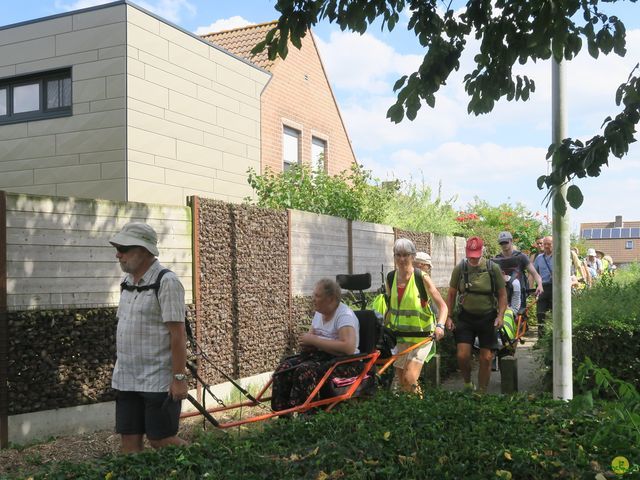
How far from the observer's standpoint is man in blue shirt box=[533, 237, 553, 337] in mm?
12078

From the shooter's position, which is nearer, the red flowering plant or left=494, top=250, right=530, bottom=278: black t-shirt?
left=494, top=250, right=530, bottom=278: black t-shirt

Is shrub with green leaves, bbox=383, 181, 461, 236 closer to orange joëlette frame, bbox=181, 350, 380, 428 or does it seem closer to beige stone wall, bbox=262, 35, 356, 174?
beige stone wall, bbox=262, 35, 356, 174

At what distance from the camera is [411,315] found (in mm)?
7297

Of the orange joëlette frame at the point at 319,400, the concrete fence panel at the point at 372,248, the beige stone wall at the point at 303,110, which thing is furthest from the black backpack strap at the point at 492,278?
the beige stone wall at the point at 303,110

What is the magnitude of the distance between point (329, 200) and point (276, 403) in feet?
22.4

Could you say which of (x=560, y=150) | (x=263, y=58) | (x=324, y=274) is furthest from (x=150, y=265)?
(x=263, y=58)

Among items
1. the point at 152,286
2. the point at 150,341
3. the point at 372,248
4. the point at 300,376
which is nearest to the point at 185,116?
the point at 372,248

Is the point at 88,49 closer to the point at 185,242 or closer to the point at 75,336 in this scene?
the point at 185,242

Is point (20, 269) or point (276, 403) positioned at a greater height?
point (20, 269)

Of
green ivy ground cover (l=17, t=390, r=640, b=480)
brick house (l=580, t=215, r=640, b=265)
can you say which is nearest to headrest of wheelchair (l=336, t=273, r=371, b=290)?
green ivy ground cover (l=17, t=390, r=640, b=480)

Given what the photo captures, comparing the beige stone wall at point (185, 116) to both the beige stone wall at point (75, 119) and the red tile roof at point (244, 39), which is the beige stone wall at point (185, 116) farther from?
the red tile roof at point (244, 39)

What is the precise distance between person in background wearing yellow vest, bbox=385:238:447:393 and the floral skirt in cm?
127

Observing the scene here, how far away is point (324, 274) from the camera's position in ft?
35.7

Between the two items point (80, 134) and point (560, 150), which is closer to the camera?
point (560, 150)
